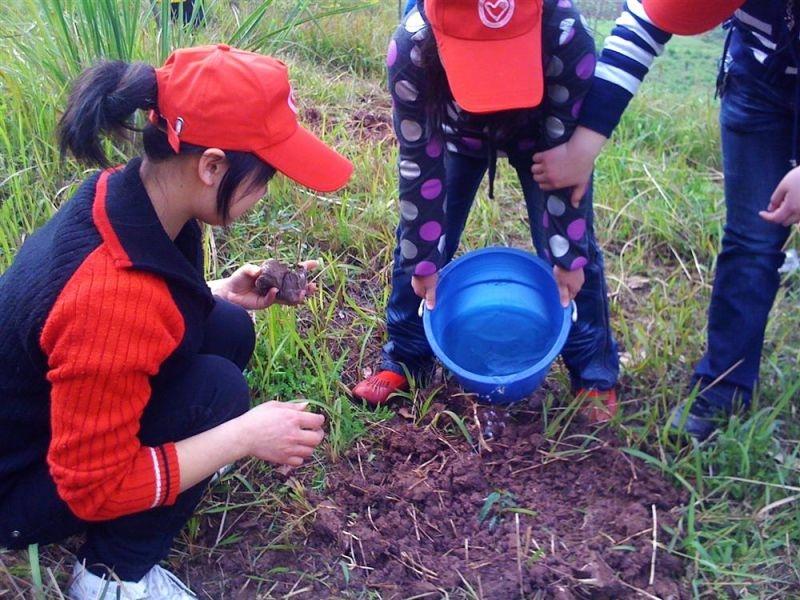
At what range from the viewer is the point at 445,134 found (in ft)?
6.35

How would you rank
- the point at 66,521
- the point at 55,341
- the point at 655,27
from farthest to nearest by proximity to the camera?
the point at 655,27, the point at 66,521, the point at 55,341

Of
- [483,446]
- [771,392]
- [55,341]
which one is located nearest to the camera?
[55,341]

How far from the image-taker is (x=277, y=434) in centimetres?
155

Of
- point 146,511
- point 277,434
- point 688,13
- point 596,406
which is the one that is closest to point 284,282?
point 277,434

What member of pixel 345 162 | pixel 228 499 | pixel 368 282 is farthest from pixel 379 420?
pixel 345 162

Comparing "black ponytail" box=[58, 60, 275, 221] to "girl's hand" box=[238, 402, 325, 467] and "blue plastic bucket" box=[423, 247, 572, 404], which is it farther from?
"blue plastic bucket" box=[423, 247, 572, 404]

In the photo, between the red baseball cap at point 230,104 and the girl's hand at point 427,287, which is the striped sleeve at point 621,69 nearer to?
the girl's hand at point 427,287

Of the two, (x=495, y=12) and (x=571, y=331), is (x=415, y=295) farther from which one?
(x=495, y=12)

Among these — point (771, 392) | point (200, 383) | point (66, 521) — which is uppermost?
point (200, 383)

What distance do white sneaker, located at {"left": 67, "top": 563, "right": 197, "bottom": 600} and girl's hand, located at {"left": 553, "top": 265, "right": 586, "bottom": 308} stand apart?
3.44 feet

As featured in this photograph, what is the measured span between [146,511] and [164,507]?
0.03 m

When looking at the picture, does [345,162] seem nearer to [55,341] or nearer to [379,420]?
[55,341]

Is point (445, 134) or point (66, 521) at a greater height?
point (445, 134)

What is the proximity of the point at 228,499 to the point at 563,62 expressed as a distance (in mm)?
1180
